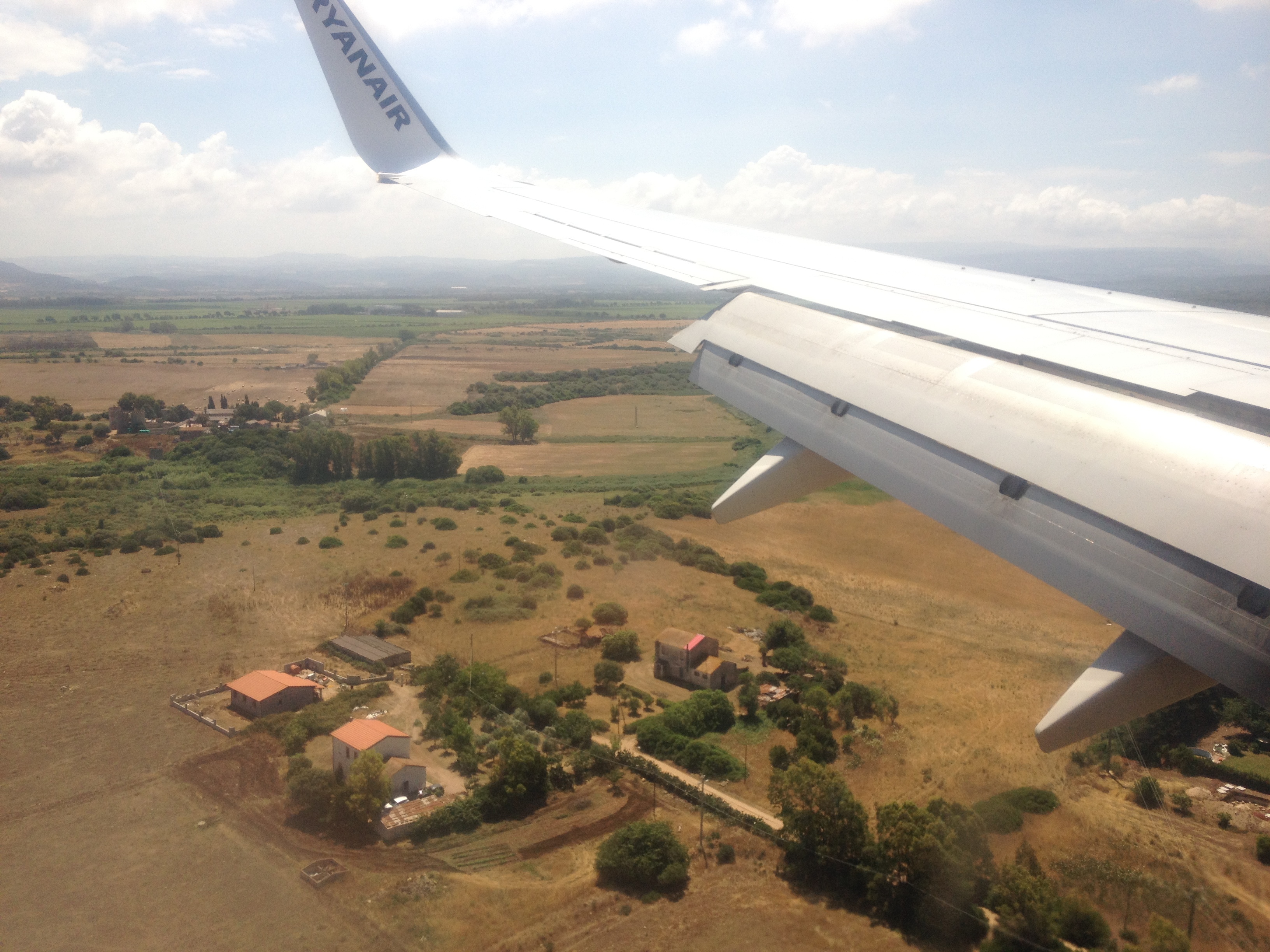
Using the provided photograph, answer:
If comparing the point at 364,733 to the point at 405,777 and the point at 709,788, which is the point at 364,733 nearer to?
the point at 405,777

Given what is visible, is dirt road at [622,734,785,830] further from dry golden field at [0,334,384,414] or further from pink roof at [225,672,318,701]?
dry golden field at [0,334,384,414]

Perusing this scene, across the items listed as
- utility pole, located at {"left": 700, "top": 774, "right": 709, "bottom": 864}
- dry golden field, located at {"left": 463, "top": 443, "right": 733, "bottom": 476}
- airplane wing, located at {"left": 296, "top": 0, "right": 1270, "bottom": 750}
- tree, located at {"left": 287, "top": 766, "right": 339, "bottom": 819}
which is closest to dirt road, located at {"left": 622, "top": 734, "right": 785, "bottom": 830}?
utility pole, located at {"left": 700, "top": 774, "right": 709, "bottom": 864}

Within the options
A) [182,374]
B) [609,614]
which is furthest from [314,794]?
[182,374]

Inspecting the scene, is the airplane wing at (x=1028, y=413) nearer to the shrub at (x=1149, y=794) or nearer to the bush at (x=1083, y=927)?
the bush at (x=1083, y=927)

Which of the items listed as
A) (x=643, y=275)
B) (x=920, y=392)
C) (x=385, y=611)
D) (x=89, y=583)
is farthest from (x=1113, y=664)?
(x=89, y=583)

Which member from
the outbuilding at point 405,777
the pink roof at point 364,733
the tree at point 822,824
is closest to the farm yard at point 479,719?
the tree at point 822,824
